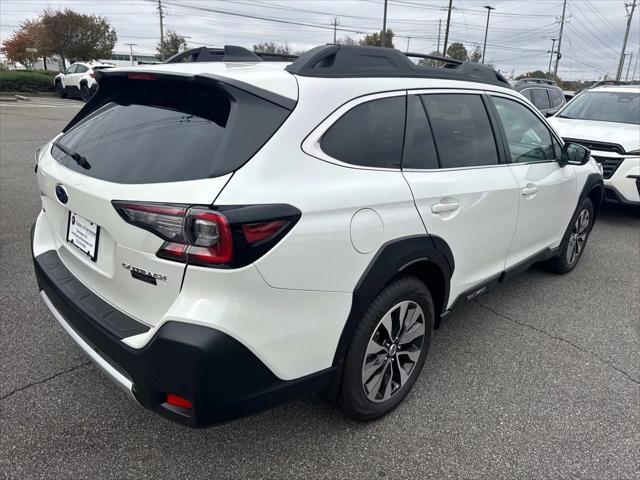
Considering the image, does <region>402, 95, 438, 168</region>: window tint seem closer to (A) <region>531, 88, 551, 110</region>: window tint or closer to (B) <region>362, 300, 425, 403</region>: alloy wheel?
(B) <region>362, 300, 425, 403</region>: alloy wheel

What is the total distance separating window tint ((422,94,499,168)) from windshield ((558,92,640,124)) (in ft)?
18.3

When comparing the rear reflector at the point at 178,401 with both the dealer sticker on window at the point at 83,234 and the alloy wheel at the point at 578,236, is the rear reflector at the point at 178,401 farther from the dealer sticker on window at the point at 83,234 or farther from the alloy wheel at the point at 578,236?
the alloy wheel at the point at 578,236

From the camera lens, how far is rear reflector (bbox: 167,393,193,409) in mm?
1852

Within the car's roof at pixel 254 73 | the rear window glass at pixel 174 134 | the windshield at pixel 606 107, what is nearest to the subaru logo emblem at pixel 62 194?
the rear window glass at pixel 174 134

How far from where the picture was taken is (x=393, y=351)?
102 inches

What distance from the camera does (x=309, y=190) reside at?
6.50ft

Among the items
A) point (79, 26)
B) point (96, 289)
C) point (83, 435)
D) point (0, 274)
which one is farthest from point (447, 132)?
point (79, 26)

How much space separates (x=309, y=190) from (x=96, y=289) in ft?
3.52

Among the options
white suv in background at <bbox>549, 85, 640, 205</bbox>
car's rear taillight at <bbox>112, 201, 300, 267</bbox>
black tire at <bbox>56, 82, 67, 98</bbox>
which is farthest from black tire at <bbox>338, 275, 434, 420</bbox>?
black tire at <bbox>56, 82, 67, 98</bbox>

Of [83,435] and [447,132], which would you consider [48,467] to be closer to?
[83,435]

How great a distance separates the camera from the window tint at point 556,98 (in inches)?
494

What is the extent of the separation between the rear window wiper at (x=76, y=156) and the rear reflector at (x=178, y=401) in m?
1.10

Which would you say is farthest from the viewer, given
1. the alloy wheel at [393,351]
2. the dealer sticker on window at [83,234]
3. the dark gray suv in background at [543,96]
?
the dark gray suv in background at [543,96]

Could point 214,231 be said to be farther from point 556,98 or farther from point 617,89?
point 556,98
